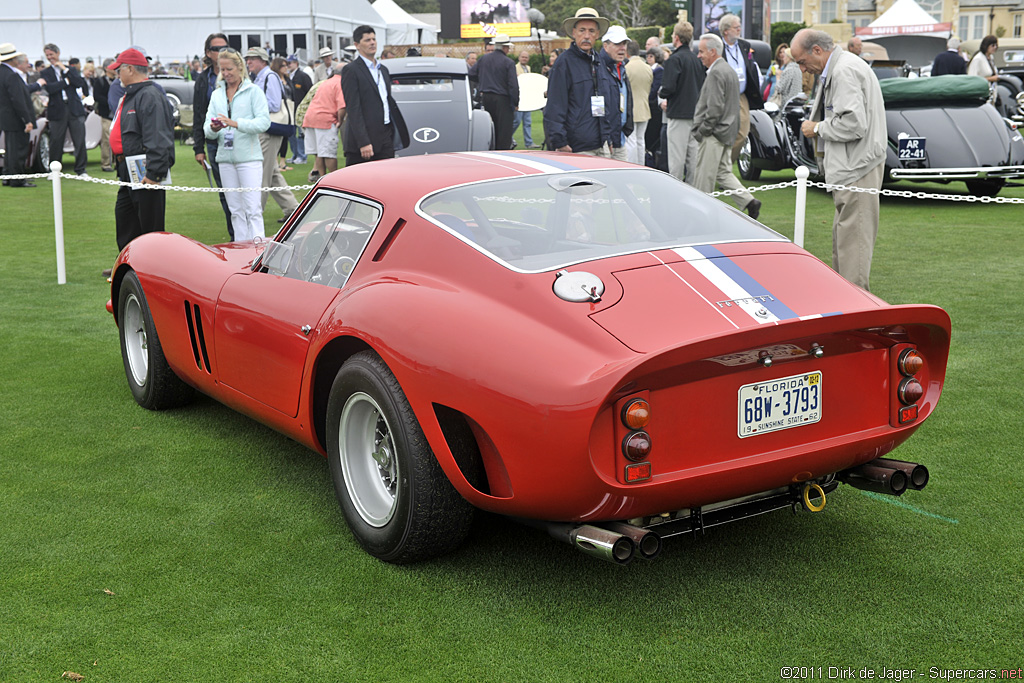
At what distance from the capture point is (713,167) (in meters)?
10.2

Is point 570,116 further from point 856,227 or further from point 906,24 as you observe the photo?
point 906,24

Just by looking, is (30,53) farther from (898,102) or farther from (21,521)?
(21,521)

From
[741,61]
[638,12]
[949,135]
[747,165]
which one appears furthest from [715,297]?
[638,12]

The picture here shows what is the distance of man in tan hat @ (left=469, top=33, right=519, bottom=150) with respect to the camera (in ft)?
49.4

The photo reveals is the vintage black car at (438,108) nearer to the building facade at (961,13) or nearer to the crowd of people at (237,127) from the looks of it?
the crowd of people at (237,127)

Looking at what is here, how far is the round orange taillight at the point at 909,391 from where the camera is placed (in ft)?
10.4

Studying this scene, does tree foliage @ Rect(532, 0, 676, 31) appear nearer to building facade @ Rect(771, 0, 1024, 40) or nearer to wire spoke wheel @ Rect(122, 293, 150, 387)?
building facade @ Rect(771, 0, 1024, 40)

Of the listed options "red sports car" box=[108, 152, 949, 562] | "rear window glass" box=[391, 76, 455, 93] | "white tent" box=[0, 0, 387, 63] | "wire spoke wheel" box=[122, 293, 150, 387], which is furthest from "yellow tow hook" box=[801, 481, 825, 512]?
"white tent" box=[0, 0, 387, 63]

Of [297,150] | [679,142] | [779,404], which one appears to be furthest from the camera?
[297,150]

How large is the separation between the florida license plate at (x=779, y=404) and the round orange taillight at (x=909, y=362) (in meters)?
0.34

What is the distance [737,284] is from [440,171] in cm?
134

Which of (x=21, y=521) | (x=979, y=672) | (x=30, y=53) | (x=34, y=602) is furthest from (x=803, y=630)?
(x=30, y=53)

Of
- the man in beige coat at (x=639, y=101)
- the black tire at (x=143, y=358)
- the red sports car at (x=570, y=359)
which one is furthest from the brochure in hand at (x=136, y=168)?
the man in beige coat at (x=639, y=101)

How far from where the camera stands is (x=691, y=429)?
2.84 m
